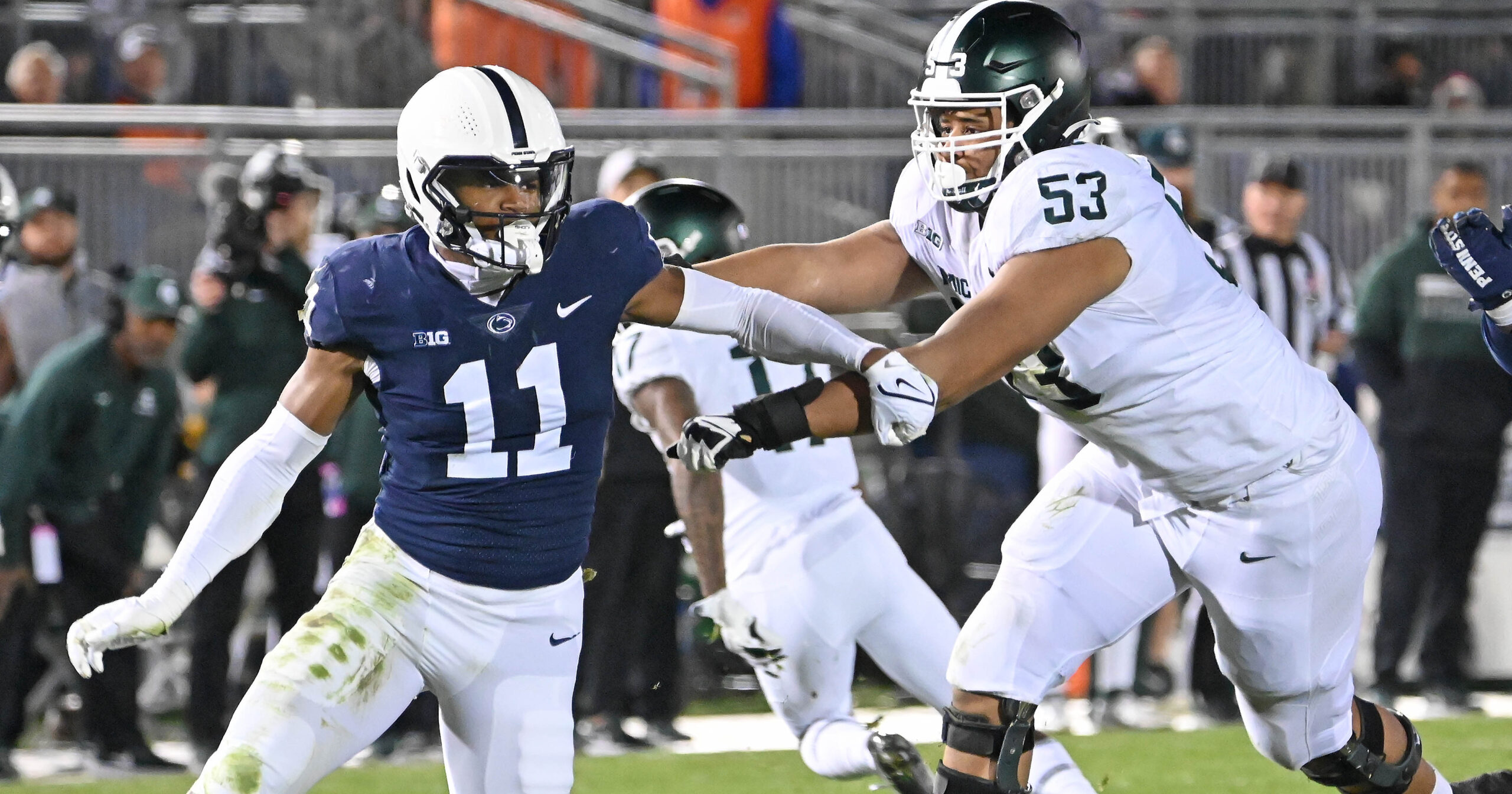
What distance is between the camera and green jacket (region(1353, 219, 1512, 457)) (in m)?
7.51

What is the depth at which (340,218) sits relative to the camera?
7.66 meters

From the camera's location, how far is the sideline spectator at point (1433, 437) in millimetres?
7508

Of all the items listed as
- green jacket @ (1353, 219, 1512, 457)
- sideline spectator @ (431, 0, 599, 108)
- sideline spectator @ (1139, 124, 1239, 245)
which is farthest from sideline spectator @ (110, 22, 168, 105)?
green jacket @ (1353, 219, 1512, 457)

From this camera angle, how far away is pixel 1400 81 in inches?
416

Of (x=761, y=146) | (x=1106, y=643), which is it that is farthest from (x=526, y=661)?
(x=761, y=146)

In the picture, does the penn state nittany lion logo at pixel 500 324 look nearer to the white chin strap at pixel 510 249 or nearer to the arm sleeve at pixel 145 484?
the white chin strap at pixel 510 249

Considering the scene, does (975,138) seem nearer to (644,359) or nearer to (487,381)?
(487,381)

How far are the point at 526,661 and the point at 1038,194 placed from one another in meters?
1.26

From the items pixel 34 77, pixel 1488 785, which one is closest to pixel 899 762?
pixel 1488 785

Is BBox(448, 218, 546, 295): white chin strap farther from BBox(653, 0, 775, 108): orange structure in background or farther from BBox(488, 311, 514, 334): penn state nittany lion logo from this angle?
BBox(653, 0, 775, 108): orange structure in background

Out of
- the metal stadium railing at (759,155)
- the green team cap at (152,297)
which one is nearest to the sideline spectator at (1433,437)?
the metal stadium railing at (759,155)

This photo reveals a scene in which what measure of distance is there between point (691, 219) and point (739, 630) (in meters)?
1.11

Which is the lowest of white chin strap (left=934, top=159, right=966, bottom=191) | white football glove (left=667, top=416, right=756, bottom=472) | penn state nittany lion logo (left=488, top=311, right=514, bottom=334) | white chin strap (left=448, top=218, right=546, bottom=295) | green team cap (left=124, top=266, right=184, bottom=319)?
green team cap (left=124, top=266, right=184, bottom=319)

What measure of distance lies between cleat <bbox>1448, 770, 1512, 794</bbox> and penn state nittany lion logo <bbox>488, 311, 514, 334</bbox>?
2.24 metres
